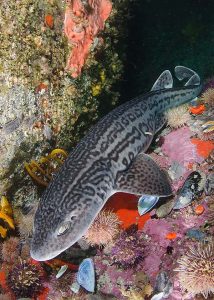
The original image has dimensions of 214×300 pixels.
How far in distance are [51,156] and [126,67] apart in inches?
176

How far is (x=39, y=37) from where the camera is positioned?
5832 millimetres

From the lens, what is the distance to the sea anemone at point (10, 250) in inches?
223

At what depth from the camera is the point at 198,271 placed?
13.1 ft

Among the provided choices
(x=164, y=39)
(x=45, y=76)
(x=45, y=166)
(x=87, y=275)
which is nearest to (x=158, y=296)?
(x=87, y=275)

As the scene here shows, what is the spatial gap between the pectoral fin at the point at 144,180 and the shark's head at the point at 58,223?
24.8 inches

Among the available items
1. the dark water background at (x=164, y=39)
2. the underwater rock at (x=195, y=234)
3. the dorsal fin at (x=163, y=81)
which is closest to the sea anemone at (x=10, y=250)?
the underwater rock at (x=195, y=234)

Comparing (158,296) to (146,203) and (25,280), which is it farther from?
(25,280)

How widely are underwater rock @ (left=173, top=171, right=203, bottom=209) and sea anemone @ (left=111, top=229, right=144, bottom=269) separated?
719 mm

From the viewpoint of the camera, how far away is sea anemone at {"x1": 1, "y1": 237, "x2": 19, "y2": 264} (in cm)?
566

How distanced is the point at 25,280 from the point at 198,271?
256cm

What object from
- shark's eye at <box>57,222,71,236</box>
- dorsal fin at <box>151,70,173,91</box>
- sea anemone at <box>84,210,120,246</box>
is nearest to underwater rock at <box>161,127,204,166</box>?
dorsal fin at <box>151,70,173,91</box>

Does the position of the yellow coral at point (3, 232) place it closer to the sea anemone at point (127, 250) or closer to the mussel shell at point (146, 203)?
the sea anemone at point (127, 250)

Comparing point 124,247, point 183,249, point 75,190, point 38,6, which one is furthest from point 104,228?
point 38,6

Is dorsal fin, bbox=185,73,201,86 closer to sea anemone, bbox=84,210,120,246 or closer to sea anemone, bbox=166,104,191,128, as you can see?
sea anemone, bbox=166,104,191,128
